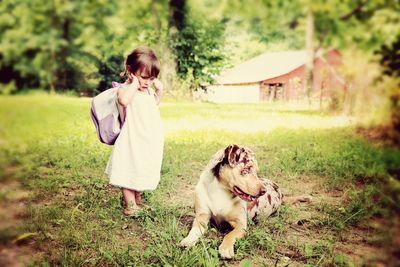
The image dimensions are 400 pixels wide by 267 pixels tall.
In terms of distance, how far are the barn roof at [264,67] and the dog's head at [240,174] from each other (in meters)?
11.0

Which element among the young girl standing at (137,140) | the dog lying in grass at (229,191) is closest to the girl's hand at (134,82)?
the young girl standing at (137,140)

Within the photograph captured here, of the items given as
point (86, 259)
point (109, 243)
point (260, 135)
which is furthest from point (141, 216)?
point (260, 135)

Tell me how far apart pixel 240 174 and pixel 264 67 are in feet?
41.6

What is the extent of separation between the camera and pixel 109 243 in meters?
2.59

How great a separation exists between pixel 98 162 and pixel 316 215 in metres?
2.97

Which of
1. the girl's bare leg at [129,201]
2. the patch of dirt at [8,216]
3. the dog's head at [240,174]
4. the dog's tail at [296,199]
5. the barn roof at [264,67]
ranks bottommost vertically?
the dog's tail at [296,199]

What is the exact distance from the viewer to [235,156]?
9.28 ft

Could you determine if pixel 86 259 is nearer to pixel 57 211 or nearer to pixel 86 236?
pixel 86 236

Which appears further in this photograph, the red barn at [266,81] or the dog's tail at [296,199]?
the red barn at [266,81]

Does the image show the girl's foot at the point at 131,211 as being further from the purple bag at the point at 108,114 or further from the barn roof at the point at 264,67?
the barn roof at the point at 264,67

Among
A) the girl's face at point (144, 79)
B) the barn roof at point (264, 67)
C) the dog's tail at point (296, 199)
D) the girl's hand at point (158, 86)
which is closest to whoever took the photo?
the girl's face at point (144, 79)

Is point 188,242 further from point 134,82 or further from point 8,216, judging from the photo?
point 8,216

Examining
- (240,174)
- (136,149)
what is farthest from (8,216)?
(136,149)

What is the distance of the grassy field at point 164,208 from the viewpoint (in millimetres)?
951
